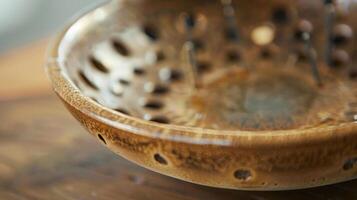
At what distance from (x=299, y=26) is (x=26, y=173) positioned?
0.45 m

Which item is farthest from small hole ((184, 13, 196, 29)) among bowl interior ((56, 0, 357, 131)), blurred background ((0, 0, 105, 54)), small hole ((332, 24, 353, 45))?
blurred background ((0, 0, 105, 54))

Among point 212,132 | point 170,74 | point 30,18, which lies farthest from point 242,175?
point 30,18

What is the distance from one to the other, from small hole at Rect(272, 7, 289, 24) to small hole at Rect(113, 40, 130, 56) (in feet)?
0.75

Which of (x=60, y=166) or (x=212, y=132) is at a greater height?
(x=212, y=132)

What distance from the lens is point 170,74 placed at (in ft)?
2.73

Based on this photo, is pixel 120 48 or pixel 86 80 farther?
pixel 120 48

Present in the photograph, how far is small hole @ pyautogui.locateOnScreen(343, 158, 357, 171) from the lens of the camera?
1.59ft

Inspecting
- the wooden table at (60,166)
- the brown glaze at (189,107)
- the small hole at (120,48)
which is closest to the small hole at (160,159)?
the brown glaze at (189,107)

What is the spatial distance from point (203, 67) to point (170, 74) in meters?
0.05

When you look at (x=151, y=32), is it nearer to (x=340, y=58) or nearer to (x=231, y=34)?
(x=231, y=34)

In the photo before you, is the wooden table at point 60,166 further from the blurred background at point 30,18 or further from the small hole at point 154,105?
the blurred background at point 30,18

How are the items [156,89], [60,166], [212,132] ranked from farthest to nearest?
[156,89] → [60,166] → [212,132]

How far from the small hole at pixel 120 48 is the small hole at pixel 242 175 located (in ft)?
1.25

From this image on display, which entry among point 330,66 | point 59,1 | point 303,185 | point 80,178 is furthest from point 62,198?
point 59,1
